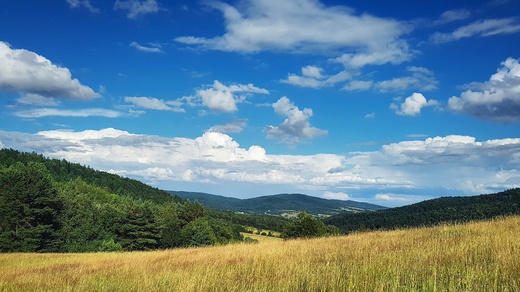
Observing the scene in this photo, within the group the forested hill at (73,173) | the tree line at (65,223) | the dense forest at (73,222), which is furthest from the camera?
the forested hill at (73,173)

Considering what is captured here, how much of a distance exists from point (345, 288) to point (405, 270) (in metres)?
2.25

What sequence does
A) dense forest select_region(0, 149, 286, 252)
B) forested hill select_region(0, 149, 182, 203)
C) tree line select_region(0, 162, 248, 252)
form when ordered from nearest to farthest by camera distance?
tree line select_region(0, 162, 248, 252) < dense forest select_region(0, 149, 286, 252) < forested hill select_region(0, 149, 182, 203)

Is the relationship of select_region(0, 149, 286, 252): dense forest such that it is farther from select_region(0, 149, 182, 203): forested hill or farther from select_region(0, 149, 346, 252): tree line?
select_region(0, 149, 182, 203): forested hill

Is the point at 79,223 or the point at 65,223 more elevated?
the point at 65,223

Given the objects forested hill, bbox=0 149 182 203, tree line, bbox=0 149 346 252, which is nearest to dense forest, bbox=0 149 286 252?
tree line, bbox=0 149 346 252

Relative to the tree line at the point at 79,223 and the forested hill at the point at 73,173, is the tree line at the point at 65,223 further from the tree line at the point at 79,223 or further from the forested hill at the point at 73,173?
the forested hill at the point at 73,173

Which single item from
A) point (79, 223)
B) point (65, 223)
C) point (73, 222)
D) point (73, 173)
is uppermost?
point (73, 173)

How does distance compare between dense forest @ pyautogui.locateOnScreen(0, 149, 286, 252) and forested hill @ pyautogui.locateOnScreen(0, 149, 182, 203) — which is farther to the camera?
forested hill @ pyautogui.locateOnScreen(0, 149, 182, 203)

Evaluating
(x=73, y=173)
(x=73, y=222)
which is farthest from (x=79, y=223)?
(x=73, y=173)

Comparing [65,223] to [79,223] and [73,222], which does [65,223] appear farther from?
[79,223]

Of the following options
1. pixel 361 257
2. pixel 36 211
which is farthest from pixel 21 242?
pixel 361 257

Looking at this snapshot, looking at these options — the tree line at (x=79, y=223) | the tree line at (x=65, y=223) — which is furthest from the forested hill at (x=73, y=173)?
the tree line at (x=65, y=223)

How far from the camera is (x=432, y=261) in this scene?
873 cm

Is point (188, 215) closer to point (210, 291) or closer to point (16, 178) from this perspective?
point (16, 178)
